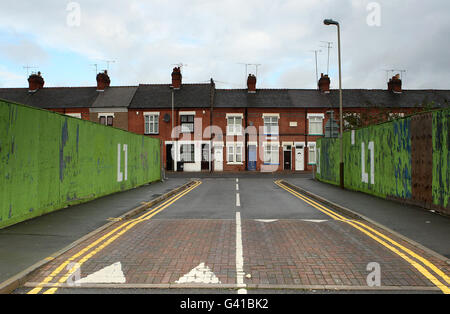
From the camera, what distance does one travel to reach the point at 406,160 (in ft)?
38.8

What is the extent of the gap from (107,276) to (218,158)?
36.1 meters

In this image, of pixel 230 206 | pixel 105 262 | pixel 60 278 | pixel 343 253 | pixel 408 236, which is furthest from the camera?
pixel 230 206

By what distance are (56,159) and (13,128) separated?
2.33 m

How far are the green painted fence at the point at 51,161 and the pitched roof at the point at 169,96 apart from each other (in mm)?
25073

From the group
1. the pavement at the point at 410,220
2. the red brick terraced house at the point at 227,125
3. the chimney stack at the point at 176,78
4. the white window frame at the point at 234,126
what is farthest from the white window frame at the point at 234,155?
the pavement at the point at 410,220

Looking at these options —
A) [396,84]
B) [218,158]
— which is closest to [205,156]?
[218,158]

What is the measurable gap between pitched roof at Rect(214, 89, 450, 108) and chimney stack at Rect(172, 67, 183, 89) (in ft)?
16.4

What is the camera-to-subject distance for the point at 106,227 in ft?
26.9

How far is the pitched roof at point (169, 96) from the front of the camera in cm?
4133

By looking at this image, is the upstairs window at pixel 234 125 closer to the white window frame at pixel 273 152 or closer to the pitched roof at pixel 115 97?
the white window frame at pixel 273 152

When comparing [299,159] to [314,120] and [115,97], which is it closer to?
[314,120]
